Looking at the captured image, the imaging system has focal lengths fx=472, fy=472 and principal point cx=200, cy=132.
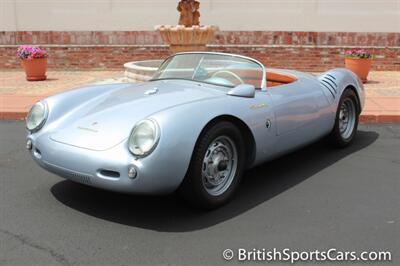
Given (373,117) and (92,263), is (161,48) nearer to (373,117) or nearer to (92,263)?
(373,117)

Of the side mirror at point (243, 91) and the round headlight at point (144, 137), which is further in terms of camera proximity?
the side mirror at point (243, 91)

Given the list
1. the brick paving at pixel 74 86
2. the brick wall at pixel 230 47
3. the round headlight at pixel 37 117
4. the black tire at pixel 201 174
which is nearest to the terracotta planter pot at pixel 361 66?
the brick paving at pixel 74 86

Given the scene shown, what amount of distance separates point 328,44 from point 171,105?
37.0 feet

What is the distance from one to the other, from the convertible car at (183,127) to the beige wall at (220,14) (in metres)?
10.3

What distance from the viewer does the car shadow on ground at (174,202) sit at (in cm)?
341

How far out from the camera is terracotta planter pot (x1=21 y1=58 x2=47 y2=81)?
432 inches

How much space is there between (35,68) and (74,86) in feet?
5.27

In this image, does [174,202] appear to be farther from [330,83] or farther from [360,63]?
[360,63]

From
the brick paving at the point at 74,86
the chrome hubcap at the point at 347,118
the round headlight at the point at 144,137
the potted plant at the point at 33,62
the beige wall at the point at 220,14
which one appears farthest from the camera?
the beige wall at the point at 220,14

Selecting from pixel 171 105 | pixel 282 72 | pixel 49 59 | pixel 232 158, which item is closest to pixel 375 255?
pixel 232 158

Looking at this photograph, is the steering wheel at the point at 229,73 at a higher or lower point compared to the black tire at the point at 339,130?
higher

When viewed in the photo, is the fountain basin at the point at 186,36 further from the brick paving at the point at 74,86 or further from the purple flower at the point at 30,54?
the purple flower at the point at 30,54

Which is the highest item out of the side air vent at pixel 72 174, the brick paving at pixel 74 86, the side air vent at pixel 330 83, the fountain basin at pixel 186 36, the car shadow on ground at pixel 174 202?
the fountain basin at pixel 186 36

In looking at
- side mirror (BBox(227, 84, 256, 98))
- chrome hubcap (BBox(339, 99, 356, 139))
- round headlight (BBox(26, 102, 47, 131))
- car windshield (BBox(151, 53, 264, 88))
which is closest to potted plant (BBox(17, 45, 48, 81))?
car windshield (BBox(151, 53, 264, 88))
